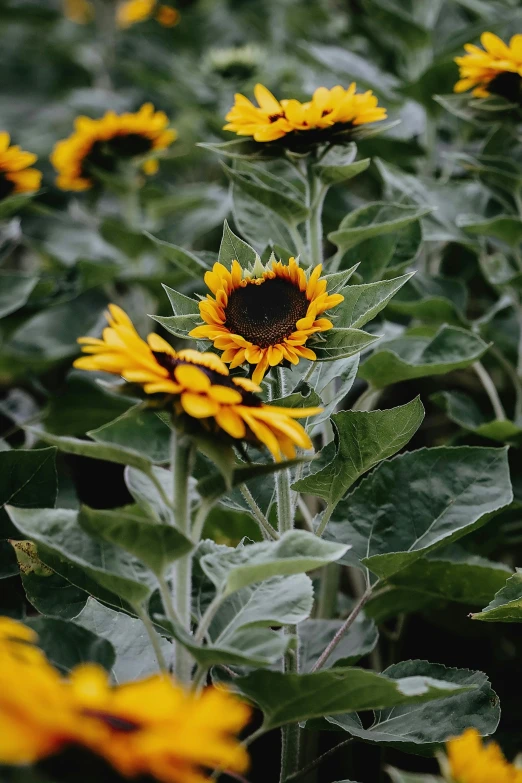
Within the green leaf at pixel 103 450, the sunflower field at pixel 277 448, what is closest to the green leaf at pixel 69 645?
the sunflower field at pixel 277 448

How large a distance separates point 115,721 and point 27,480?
400 millimetres

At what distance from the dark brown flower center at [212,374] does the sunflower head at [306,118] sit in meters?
0.27

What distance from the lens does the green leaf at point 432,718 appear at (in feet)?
2.03

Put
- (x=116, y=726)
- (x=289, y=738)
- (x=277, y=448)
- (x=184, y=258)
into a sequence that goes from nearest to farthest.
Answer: (x=116, y=726)
(x=277, y=448)
(x=289, y=738)
(x=184, y=258)

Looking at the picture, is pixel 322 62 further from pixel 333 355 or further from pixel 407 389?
pixel 333 355

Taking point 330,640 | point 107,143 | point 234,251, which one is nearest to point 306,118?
point 234,251

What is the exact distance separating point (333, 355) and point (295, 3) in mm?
1784

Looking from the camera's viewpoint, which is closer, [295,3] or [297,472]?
[297,472]

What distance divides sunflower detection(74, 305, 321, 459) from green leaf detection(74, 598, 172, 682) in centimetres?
21

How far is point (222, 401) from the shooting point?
1.52ft

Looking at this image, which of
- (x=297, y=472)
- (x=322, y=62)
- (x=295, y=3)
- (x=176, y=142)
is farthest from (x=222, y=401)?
(x=295, y=3)

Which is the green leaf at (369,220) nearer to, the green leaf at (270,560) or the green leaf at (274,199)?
the green leaf at (274,199)

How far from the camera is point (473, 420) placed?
0.99 meters

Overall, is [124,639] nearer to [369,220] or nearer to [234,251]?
[234,251]
